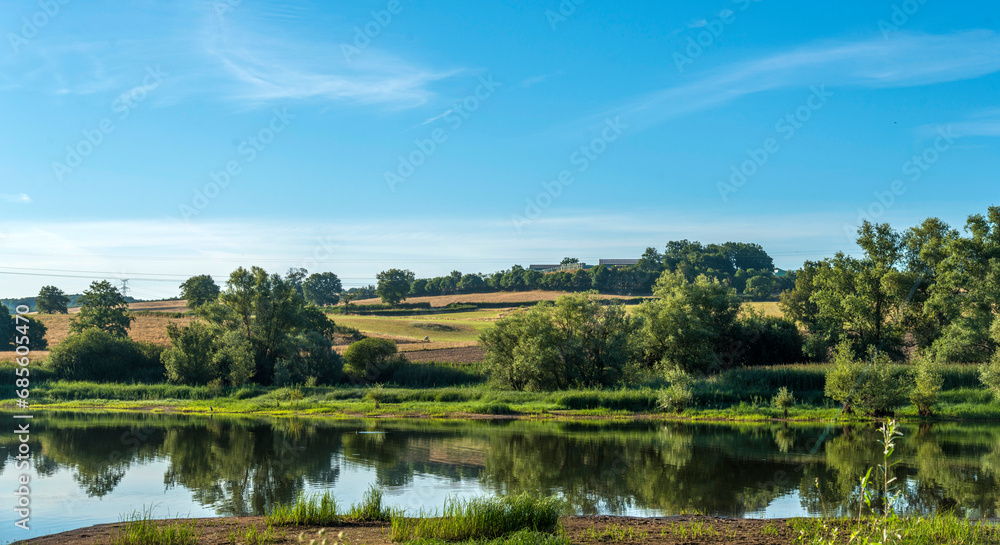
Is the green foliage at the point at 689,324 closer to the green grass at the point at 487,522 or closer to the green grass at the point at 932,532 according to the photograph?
the green grass at the point at 932,532

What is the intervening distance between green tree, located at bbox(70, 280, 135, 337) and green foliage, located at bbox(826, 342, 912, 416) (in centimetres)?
6700

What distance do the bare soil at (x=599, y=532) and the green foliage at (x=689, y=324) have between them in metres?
35.5

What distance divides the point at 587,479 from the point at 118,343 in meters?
48.4

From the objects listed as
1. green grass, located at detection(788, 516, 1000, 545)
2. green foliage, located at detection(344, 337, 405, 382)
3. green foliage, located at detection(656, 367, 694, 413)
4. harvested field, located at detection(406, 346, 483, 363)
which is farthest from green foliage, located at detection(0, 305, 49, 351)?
green grass, located at detection(788, 516, 1000, 545)

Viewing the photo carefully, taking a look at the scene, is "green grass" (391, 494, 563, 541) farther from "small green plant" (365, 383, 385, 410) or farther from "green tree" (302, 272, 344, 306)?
"green tree" (302, 272, 344, 306)

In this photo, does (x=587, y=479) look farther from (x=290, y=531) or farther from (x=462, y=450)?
(x=290, y=531)

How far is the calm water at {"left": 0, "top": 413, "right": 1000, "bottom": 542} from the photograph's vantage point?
16.5 metres

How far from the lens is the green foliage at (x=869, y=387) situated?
3466 centimetres

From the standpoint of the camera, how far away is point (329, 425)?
1367 inches

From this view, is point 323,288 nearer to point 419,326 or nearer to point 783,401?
point 419,326

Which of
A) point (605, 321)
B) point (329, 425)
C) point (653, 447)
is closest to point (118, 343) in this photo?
point (329, 425)

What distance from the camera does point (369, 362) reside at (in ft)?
175

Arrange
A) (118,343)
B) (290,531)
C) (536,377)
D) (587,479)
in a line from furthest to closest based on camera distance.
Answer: (118,343) → (536,377) → (587,479) → (290,531)

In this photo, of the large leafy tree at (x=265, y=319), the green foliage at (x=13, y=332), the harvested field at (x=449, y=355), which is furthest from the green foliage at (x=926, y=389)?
the green foliage at (x=13, y=332)
